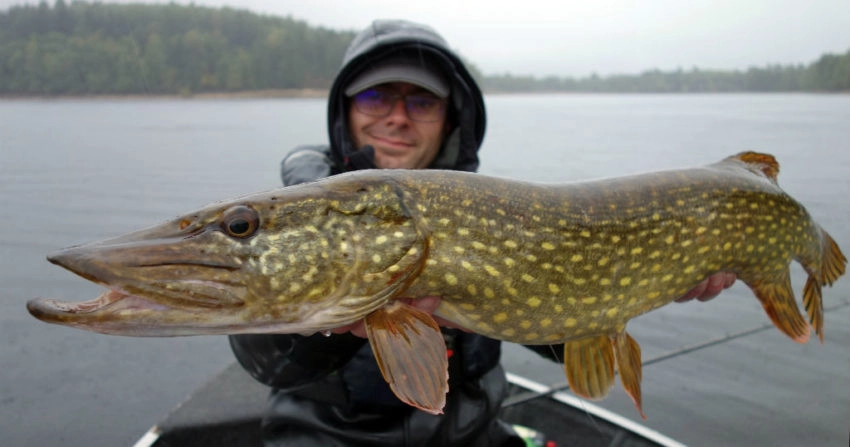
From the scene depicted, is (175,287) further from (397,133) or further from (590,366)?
(397,133)

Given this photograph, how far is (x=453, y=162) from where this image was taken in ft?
8.93

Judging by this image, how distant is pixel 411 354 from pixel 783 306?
58.4 inches

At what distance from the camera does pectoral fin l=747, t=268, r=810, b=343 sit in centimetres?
209

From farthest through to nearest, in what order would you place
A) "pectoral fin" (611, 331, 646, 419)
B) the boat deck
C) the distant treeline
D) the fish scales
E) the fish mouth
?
the distant treeline, the boat deck, "pectoral fin" (611, 331, 646, 419), the fish scales, the fish mouth

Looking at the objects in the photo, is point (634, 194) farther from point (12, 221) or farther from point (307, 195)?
point (12, 221)

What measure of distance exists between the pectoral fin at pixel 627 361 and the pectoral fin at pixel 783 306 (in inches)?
24.2

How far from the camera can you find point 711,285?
6.46ft

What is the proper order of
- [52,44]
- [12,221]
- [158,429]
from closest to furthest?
[158,429] < [12,221] < [52,44]

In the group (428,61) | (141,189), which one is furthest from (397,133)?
(141,189)

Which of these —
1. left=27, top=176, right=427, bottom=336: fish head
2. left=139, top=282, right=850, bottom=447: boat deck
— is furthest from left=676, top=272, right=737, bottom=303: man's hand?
left=27, top=176, right=427, bottom=336: fish head

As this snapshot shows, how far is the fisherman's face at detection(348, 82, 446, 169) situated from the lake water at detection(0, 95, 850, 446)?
8.14 ft

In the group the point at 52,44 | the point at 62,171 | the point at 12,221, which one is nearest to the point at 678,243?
the point at 12,221

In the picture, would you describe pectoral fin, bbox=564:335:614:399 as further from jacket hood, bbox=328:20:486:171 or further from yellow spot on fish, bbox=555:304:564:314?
jacket hood, bbox=328:20:486:171

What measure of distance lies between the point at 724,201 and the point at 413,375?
46.4 inches
